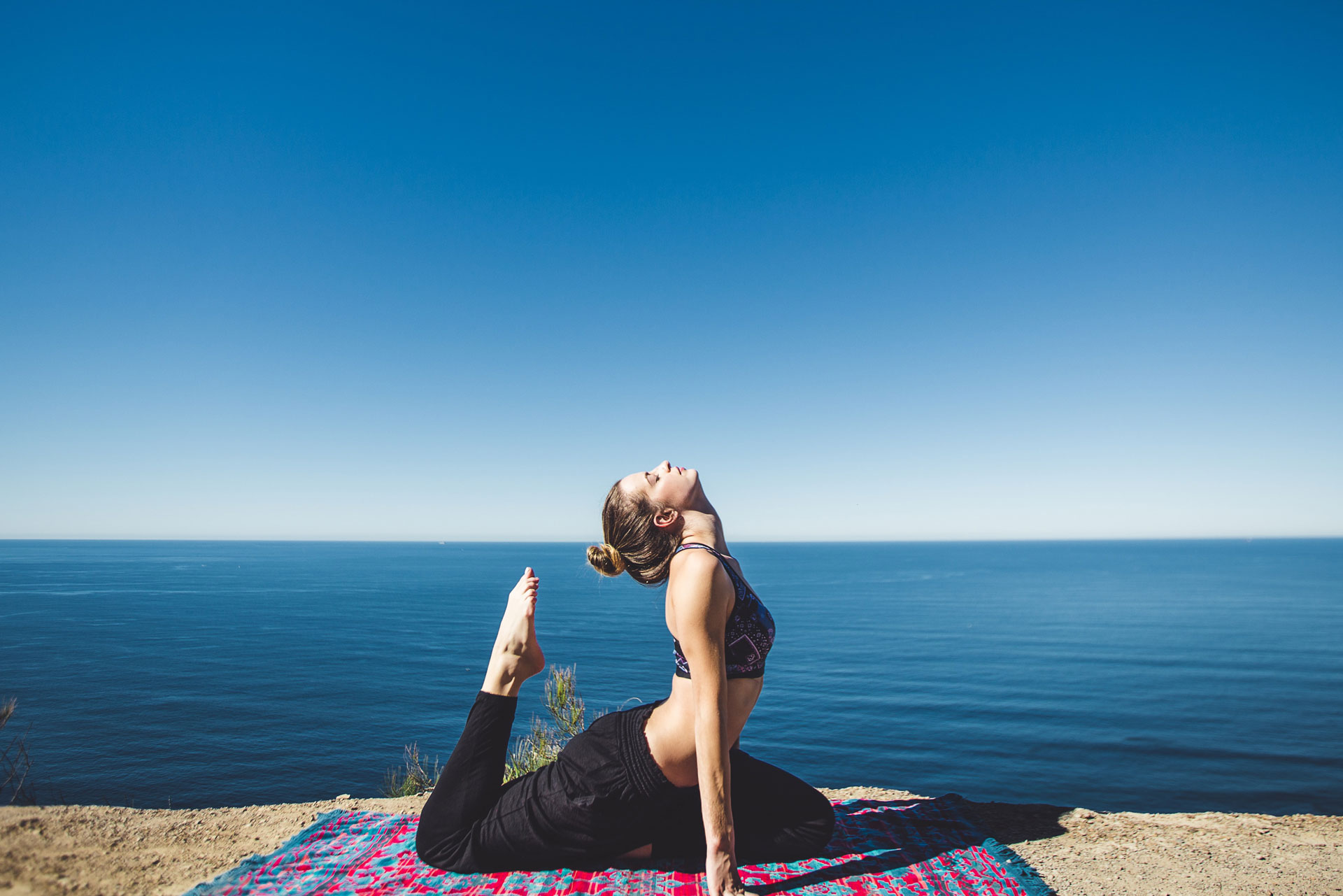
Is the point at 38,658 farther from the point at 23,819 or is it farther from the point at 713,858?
the point at 713,858

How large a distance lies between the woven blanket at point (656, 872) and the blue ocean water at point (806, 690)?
14.1 meters

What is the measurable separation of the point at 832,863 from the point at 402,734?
2209 cm

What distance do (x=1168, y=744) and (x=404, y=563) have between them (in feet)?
483

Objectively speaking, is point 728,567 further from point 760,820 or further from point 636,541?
point 760,820

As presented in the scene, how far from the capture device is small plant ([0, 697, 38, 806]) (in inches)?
201

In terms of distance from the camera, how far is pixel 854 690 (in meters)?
28.6

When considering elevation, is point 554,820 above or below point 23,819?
above

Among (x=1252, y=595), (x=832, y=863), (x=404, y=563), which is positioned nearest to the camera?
(x=832, y=863)

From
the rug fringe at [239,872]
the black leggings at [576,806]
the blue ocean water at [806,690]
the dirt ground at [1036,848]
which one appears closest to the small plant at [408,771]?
the blue ocean water at [806,690]

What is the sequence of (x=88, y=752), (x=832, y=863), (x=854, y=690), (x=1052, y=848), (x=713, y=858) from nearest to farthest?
1. (x=713, y=858)
2. (x=832, y=863)
3. (x=1052, y=848)
4. (x=88, y=752)
5. (x=854, y=690)

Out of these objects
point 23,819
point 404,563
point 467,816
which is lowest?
point 404,563

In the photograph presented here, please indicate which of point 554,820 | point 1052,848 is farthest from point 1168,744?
point 554,820

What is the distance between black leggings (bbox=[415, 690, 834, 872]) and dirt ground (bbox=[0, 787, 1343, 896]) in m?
1.77

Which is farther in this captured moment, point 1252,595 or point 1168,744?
point 1252,595
